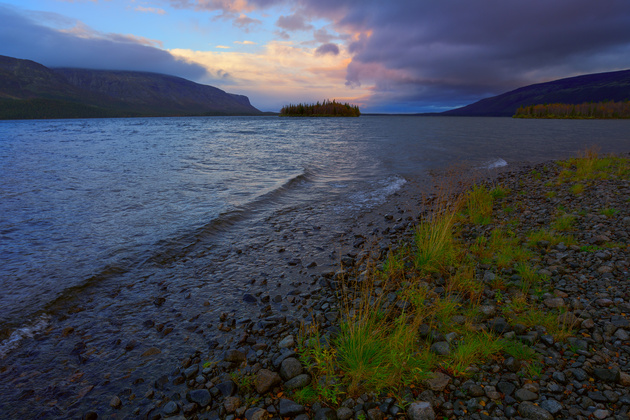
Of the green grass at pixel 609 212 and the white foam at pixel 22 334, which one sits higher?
the green grass at pixel 609 212

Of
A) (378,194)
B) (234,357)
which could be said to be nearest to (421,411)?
(234,357)

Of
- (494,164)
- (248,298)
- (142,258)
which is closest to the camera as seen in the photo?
(248,298)

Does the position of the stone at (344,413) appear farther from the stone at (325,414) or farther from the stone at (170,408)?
the stone at (170,408)

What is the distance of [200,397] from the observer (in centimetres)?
414

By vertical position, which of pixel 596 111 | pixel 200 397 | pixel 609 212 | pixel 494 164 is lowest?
pixel 200 397

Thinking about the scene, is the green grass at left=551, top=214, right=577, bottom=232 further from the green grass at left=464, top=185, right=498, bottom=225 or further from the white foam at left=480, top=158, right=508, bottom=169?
the white foam at left=480, top=158, right=508, bottom=169

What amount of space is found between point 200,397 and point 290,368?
52.1 inches

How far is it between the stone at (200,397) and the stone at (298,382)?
111cm

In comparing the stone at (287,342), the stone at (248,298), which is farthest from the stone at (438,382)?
the stone at (248,298)

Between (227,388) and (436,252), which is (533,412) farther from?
(436,252)

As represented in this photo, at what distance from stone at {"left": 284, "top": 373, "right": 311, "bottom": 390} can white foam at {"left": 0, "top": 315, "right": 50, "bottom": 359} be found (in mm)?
5278

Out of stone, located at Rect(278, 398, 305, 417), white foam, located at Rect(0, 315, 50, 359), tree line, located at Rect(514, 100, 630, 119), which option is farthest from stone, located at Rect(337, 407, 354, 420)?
tree line, located at Rect(514, 100, 630, 119)

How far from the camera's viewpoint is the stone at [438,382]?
380 cm

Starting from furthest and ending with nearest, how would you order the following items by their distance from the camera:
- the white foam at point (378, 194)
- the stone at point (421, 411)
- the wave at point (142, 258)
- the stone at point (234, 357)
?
the white foam at point (378, 194) → the wave at point (142, 258) → the stone at point (234, 357) → the stone at point (421, 411)
